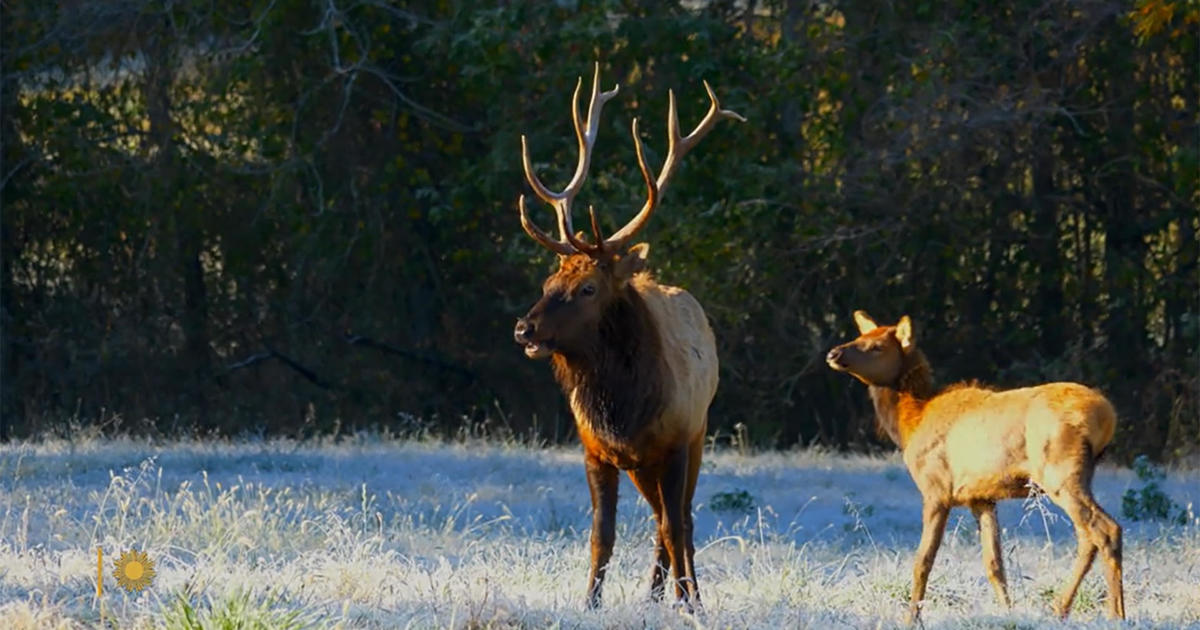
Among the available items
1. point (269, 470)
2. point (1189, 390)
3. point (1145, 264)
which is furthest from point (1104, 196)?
point (269, 470)

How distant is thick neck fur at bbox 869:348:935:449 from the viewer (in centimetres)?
839

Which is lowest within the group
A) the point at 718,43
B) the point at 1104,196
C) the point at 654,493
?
the point at 654,493

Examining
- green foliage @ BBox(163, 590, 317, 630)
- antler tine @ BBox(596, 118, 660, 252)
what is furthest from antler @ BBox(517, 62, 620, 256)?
green foliage @ BBox(163, 590, 317, 630)

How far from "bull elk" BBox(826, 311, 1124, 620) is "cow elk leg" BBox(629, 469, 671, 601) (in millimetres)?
1067

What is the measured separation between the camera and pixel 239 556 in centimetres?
839

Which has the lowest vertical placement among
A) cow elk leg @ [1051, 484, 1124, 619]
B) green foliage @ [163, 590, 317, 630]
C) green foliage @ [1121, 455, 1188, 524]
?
green foliage @ [1121, 455, 1188, 524]

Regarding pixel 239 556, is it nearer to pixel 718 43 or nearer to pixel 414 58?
pixel 718 43

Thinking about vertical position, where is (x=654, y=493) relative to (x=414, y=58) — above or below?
below

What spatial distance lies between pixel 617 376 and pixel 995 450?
5.30 ft

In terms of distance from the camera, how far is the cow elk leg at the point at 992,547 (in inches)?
311

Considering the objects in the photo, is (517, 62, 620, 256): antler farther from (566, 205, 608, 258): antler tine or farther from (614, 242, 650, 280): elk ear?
(614, 242, 650, 280): elk ear

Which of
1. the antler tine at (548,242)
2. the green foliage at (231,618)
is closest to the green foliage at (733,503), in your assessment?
the antler tine at (548,242)

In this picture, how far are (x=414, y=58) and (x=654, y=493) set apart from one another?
13.8 metres

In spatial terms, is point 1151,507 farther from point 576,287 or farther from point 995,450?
point 576,287
